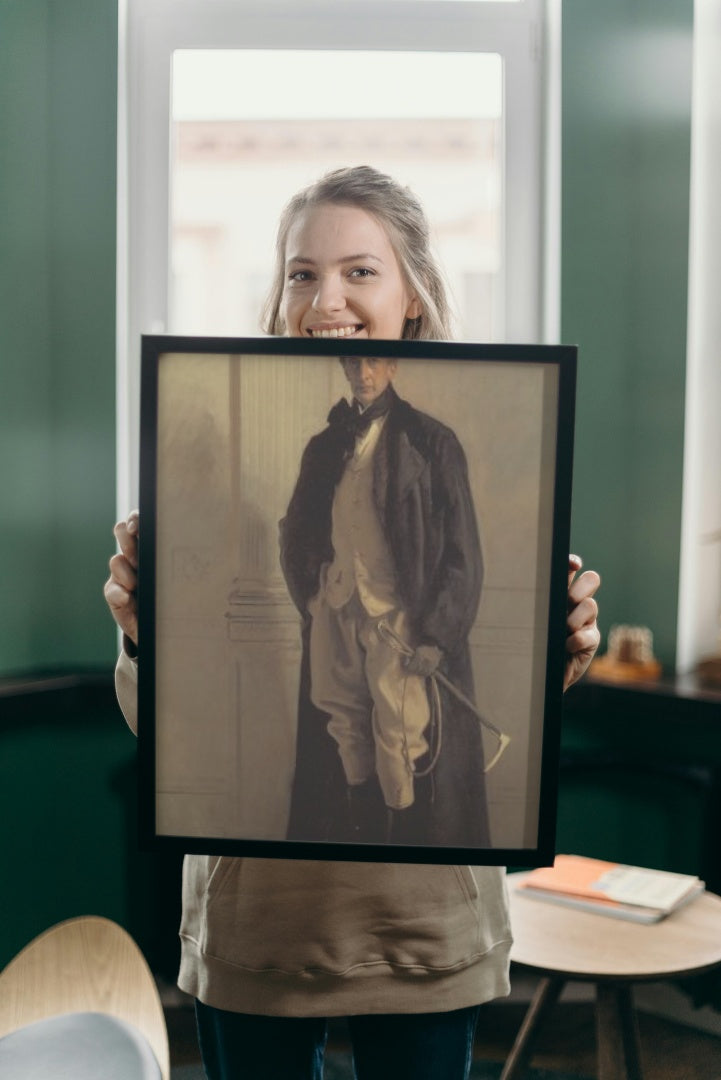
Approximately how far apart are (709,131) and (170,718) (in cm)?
217

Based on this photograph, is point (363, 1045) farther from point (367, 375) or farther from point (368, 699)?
point (367, 375)

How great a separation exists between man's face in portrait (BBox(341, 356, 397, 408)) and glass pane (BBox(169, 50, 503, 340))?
5.72 ft

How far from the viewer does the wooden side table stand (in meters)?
1.63

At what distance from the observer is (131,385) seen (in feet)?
8.54

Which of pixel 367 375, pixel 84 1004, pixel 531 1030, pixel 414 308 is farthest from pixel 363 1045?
pixel 531 1030

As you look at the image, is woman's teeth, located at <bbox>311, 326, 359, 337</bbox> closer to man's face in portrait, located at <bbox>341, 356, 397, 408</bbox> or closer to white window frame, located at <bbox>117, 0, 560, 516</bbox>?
man's face in portrait, located at <bbox>341, 356, 397, 408</bbox>

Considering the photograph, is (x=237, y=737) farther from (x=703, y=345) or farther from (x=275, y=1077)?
(x=703, y=345)

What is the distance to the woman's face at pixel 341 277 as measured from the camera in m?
1.07

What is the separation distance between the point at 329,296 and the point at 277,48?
5.80 feet

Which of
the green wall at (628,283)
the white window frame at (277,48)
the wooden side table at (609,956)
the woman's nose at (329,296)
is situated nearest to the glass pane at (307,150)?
the white window frame at (277,48)

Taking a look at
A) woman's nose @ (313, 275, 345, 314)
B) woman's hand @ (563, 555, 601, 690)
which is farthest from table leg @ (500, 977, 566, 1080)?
woman's nose @ (313, 275, 345, 314)

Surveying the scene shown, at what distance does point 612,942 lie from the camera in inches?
67.9

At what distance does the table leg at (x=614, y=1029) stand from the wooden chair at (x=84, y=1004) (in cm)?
102

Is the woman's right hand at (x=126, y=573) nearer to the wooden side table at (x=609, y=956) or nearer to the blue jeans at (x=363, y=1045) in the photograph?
the blue jeans at (x=363, y=1045)
